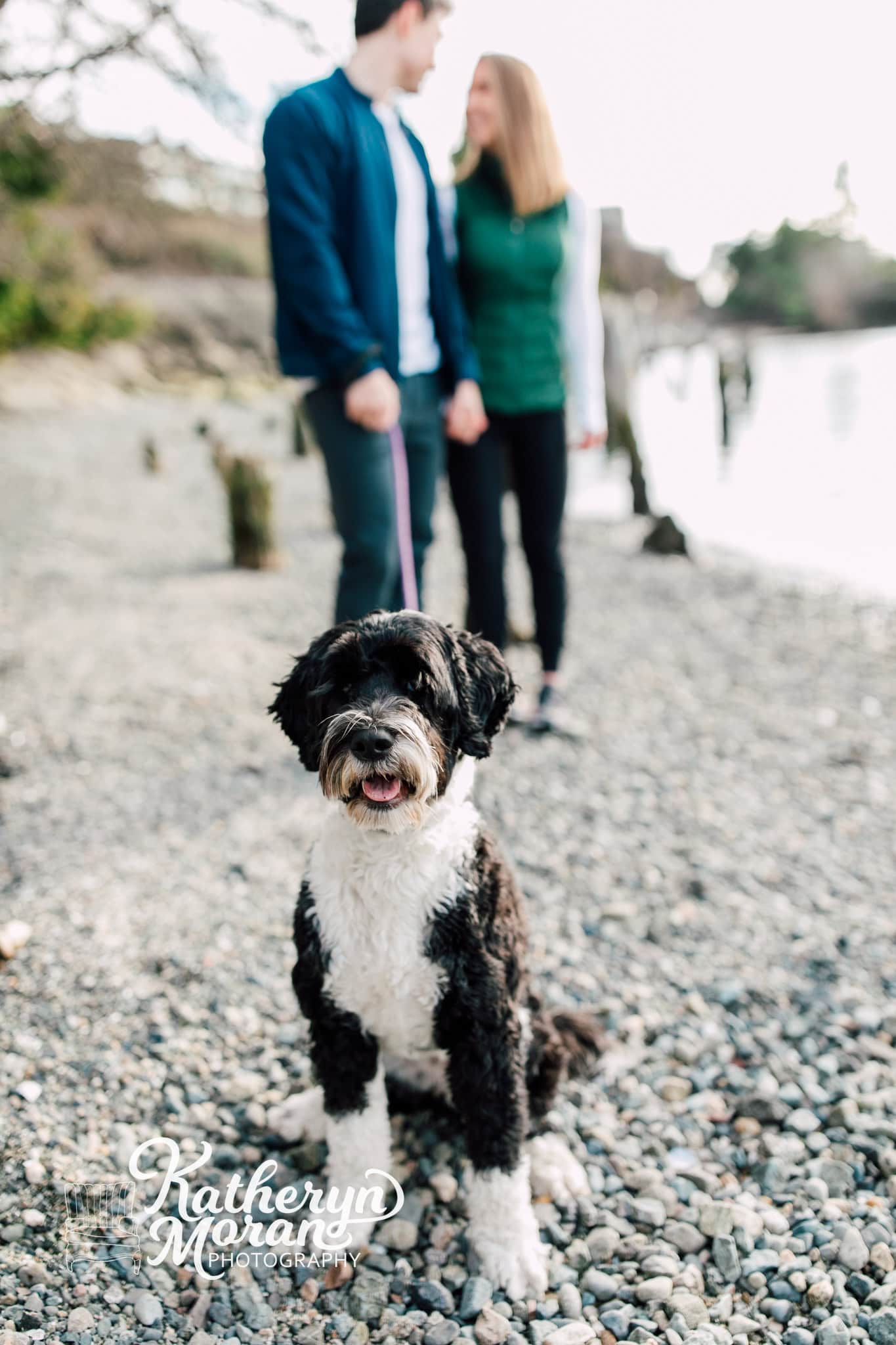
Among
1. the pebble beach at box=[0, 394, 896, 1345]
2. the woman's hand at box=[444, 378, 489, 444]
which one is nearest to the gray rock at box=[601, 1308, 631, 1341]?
the pebble beach at box=[0, 394, 896, 1345]

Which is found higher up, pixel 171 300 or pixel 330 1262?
pixel 171 300

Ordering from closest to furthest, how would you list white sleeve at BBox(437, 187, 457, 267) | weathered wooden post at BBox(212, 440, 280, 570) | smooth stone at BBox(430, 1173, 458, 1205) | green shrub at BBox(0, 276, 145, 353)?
smooth stone at BBox(430, 1173, 458, 1205) < white sleeve at BBox(437, 187, 457, 267) < weathered wooden post at BBox(212, 440, 280, 570) < green shrub at BBox(0, 276, 145, 353)

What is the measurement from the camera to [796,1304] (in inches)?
87.3

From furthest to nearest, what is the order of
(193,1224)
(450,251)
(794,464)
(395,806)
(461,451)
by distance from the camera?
1. (794,464)
2. (461,451)
3. (450,251)
4. (193,1224)
5. (395,806)

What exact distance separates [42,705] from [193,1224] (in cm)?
393

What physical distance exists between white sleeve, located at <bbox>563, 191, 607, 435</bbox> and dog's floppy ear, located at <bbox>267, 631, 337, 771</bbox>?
2892 millimetres

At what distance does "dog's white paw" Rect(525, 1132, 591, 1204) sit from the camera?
252 centimetres

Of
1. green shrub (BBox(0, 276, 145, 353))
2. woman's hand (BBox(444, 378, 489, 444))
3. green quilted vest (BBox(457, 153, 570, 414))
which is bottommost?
woman's hand (BBox(444, 378, 489, 444))

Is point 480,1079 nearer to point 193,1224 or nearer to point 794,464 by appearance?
point 193,1224

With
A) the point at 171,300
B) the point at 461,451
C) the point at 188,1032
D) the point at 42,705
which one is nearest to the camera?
the point at 188,1032

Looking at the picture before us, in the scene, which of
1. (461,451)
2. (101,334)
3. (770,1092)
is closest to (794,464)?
A: (461,451)

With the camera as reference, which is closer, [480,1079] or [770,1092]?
[480,1079]

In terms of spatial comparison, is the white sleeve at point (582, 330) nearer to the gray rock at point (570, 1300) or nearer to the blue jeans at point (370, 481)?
the blue jeans at point (370, 481)

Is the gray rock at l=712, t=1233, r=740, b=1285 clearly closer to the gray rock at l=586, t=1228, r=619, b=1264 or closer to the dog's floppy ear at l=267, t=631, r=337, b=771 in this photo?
the gray rock at l=586, t=1228, r=619, b=1264
